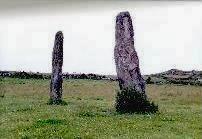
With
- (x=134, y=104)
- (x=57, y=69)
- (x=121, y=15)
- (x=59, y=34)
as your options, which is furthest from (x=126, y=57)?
(x=59, y=34)

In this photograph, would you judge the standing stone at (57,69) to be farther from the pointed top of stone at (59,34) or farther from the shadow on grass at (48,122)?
the shadow on grass at (48,122)

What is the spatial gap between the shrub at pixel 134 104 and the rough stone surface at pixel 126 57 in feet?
1.44

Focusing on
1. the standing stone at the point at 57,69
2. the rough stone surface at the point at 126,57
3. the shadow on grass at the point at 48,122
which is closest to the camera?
the shadow on grass at the point at 48,122

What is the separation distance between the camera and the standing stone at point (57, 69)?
40938 millimetres

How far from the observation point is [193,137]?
20562mm

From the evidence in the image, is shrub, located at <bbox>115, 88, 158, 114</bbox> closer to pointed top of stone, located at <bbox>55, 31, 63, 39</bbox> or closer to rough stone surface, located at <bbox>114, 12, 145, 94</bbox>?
→ rough stone surface, located at <bbox>114, 12, 145, 94</bbox>

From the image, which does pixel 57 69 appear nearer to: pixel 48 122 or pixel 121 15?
pixel 121 15

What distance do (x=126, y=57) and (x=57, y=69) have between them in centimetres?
1015

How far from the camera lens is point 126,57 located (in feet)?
107

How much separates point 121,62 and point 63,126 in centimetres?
1026

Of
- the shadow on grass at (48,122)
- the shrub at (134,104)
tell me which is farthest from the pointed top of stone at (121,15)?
the shadow on grass at (48,122)

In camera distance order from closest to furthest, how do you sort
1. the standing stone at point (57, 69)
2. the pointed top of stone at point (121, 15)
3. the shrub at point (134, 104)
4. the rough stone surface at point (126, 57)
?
the shrub at point (134, 104), the rough stone surface at point (126, 57), the pointed top of stone at point (121, 15), the standing stone at point (57, 69)

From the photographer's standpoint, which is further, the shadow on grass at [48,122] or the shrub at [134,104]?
the shrub at [134,104]

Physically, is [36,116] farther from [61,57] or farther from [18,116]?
[61,57]
